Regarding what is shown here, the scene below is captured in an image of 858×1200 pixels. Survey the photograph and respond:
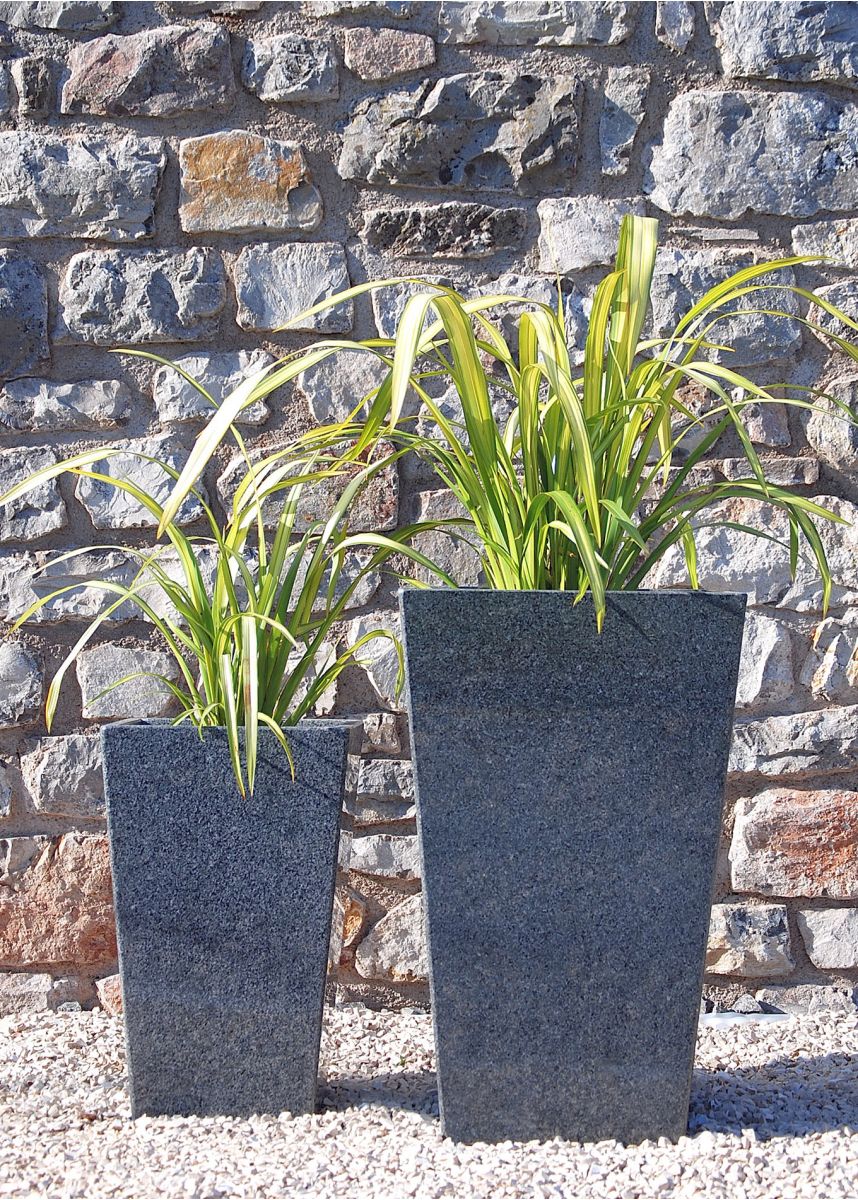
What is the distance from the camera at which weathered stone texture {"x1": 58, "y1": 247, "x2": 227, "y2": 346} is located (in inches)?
75.4

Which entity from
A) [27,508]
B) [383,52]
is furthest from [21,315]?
[383,52]

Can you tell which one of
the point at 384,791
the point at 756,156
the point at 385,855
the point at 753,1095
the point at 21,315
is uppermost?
the point at 756,156

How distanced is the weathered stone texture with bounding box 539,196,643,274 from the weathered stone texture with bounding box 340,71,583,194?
0.06 m

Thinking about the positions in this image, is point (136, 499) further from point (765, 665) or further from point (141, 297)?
point (765, 665)

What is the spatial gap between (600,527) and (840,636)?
825 millimetres

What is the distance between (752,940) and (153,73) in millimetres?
1909

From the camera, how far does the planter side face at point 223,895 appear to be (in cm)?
141

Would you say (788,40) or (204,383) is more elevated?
(788,40)

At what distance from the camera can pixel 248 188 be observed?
1.92 meters

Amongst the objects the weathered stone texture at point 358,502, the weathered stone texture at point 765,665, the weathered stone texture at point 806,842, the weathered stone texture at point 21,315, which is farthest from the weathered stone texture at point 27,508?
the weathered stone texture at point 806,842

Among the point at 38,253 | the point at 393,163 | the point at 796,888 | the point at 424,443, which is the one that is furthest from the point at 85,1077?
the point at 393,163

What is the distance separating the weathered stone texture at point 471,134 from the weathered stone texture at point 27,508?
0.79 meters

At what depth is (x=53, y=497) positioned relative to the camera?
190cm

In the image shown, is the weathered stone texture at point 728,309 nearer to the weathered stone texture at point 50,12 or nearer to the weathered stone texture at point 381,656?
the weathered stone texture at point 381,656
